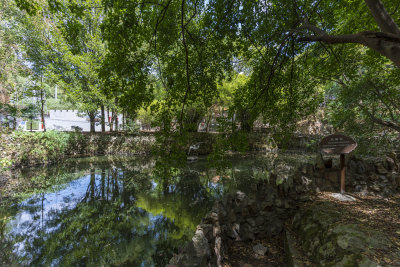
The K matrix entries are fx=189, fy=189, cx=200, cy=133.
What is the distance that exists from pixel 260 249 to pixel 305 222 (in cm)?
109

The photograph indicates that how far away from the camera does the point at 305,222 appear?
12.9 ft

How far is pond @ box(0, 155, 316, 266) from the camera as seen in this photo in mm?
4383

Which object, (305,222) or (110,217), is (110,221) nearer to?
(110,217)

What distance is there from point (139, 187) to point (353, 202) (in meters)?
8.10

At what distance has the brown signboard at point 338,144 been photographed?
5.02 meters

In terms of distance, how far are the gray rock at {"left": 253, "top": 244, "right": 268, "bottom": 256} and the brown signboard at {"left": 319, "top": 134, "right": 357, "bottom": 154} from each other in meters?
3.24

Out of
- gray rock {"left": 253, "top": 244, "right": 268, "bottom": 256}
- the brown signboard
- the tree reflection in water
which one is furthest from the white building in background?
gray rock {"left": 253, "top": 244, "right": 268, "bottom": 256}

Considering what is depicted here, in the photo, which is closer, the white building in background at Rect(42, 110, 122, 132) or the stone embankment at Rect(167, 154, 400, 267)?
the stone embankment at Rect(167, 154, 400, 267)

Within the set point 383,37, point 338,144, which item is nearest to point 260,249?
point 338,144

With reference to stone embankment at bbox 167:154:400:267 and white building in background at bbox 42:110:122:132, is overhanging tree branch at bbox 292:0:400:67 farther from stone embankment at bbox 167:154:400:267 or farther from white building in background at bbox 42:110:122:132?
white building in background at bbox 42:110:122:132

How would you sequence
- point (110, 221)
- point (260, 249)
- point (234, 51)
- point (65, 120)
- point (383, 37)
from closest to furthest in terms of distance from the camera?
point (383, 37), point (260, 249), point (234, 51), point (110, 221), point (65, 120)

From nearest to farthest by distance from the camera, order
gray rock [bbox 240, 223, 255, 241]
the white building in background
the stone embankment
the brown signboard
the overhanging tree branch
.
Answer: the overhanging tree branch < the stone embankment < gray rock [bbox 240, 223, 255, 241] < the brown signboard < the white building in background

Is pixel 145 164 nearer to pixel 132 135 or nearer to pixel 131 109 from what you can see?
pixel 132 135

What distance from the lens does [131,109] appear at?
3846 mm
